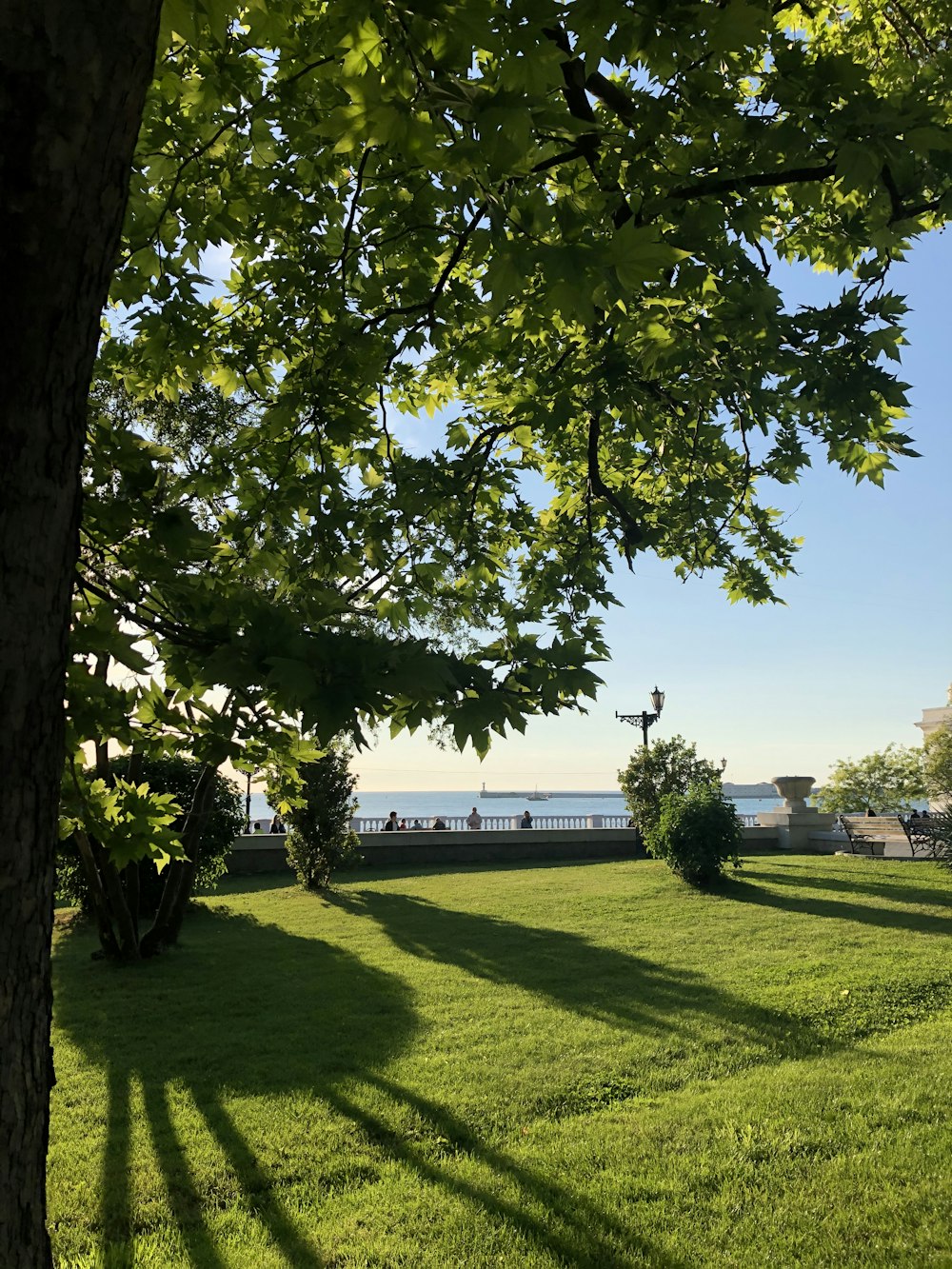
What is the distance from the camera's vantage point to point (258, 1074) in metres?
6.24

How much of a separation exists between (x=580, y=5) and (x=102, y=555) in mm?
2769

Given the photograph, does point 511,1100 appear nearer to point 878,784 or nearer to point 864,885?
point 864,885

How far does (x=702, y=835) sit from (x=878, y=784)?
62.0 ft

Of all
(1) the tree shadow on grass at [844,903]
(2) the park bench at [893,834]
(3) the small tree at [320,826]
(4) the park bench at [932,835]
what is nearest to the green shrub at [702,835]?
(1) the tree shadow on grass at [844,903]

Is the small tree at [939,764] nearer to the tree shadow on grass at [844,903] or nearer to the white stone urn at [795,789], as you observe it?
the white stone urn at [795,789]

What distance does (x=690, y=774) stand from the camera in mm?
18781

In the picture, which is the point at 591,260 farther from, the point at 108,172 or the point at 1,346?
the point at 1,346

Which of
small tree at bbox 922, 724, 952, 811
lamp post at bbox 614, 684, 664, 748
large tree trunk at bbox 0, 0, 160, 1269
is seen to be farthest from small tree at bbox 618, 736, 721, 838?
large tree trunk at bbox 0, 0, 160, 1269

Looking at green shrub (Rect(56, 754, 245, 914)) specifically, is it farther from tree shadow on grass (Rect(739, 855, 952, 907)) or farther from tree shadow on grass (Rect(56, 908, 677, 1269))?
tree shadow on grass (Rect(739, 855, 952, 907))

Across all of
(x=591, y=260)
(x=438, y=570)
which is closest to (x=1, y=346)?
(x=591, y=260)

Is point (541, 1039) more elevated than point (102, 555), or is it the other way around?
point (102, 555)

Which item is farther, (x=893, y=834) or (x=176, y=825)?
(x=893, y=834)

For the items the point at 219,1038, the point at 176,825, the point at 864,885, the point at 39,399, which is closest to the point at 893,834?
the point at 864,885

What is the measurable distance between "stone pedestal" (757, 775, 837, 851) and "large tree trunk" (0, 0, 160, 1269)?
22.4m
